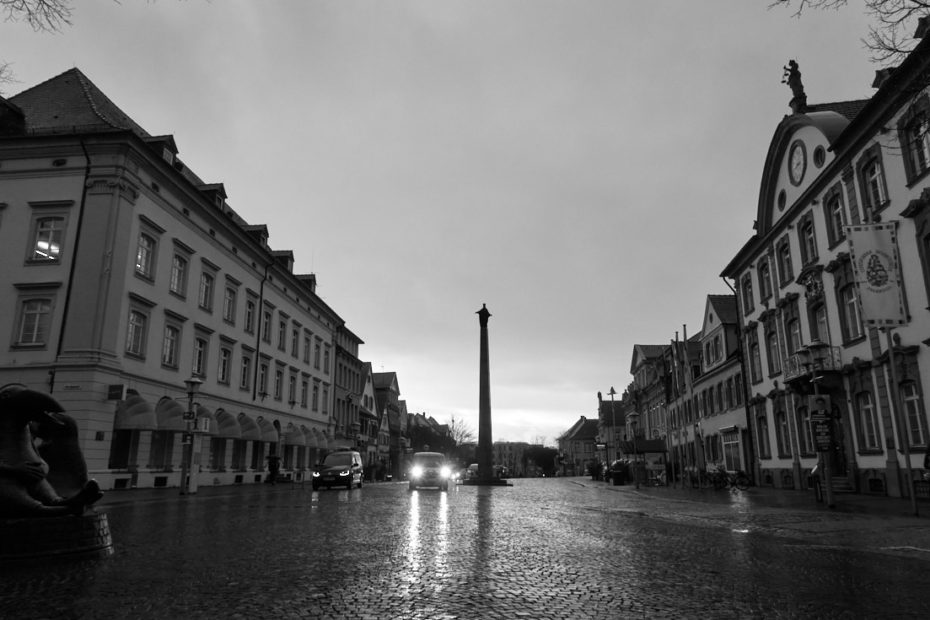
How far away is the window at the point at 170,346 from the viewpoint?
30.1 metres

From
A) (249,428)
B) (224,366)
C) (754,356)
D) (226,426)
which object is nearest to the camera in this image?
(226,426)

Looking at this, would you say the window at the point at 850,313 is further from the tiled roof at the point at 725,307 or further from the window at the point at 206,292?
the window at the point at 206,292

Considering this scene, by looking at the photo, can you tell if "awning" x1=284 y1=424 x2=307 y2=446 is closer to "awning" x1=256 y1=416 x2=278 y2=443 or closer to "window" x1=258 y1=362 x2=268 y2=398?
"awning" x1=256 y1=416 x2=278 y2=443

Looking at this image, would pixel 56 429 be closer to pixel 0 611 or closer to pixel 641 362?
pixel 0 611

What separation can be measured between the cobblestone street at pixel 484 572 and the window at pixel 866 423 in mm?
11294

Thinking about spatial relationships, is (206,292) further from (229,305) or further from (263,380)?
(263,380)

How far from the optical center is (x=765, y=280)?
33.6 metres

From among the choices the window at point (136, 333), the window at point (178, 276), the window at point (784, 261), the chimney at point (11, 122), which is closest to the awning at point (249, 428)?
Answer: the window at point (178, 276)

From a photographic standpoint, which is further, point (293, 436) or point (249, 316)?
point (293, 436)

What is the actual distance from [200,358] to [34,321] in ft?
30.3

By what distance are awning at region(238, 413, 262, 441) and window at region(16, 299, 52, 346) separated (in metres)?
13.4

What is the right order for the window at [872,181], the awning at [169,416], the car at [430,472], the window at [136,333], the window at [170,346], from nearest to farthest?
the window at [872,181] → the window at [136,333] → the awning at [169,416] → the window at [170,346] → the car at [430,472]

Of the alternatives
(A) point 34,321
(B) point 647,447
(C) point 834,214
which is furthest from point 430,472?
(C) point 834,214

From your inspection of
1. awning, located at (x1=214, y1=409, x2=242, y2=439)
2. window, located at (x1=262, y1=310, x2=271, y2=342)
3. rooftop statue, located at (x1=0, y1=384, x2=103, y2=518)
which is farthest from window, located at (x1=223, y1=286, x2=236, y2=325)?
rooftop statue, located at (x1=0, y1=384, x2=103, y2=518)
